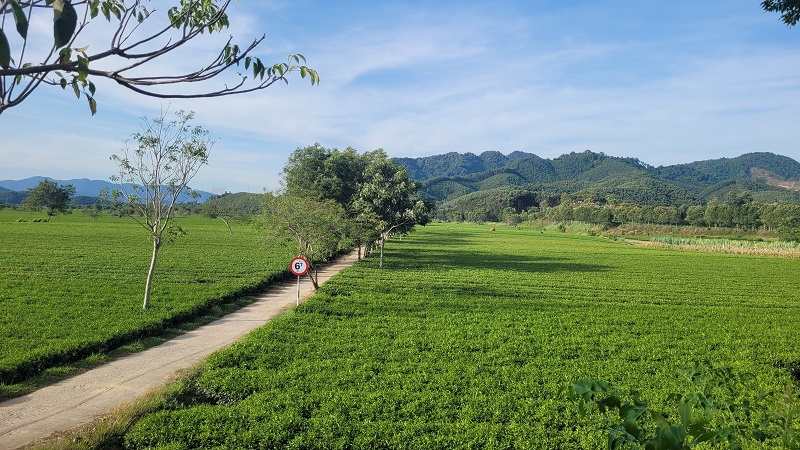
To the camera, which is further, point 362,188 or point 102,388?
point 362,188

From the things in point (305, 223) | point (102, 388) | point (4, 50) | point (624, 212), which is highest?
point (624, 212)

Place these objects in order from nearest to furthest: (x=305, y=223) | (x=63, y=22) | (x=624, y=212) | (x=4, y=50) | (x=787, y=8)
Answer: (x=4, y=50) → (x=63, y=22) → (x=787, y=8) → (x=305, y=223) → (x=624, y=212)

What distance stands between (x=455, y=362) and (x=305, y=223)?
1315 centimetres

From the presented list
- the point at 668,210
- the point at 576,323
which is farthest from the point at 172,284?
the point at 668,210

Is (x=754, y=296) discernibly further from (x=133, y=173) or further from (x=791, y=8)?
(x=133, y=173)

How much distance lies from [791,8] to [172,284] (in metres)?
23.7

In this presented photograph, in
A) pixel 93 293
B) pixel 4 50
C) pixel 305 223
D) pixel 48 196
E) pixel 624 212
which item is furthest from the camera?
pixel 624 212

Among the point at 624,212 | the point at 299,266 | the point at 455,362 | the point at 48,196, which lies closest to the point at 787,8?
the point at 455,362

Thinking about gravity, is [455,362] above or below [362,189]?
below

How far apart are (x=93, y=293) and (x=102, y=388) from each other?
10475 mm

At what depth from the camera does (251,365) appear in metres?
11.3

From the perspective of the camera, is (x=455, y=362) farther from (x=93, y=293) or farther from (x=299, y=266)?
(x=93, y=293)

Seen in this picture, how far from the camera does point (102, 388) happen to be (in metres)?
10.2

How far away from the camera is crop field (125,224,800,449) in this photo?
798cm
